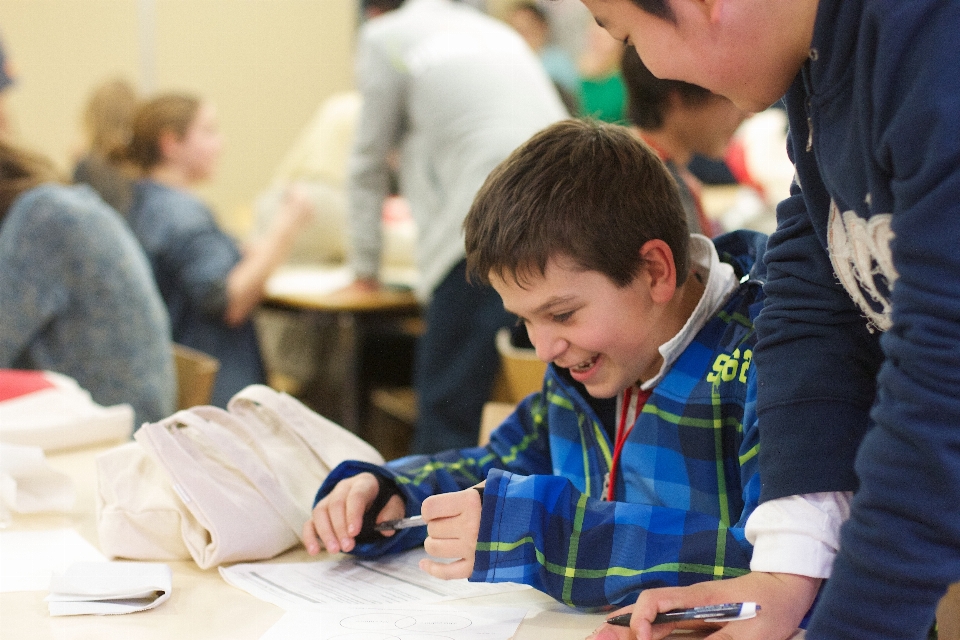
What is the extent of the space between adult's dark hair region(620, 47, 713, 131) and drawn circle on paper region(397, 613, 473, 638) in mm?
1185

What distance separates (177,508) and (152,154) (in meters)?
2.27

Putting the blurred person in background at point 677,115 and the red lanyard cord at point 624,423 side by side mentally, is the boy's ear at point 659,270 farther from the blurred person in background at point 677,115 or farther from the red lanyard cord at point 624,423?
the blurred person in background at point 677,115

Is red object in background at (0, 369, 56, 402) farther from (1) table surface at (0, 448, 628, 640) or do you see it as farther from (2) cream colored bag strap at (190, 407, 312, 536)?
(1) table surface at (0, 448, 628, 640)

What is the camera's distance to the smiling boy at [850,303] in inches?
21.5

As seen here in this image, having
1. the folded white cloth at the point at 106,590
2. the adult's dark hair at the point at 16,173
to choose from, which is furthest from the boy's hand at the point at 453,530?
the adult's dark hair at the point at 16,173

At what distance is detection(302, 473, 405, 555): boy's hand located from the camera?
990 mm

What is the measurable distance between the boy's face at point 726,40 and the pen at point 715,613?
37 cm

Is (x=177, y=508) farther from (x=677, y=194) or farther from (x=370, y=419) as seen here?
(x=370, y=419)

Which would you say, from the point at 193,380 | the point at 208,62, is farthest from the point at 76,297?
the point at 208,62

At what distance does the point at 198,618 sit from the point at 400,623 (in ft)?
0.59

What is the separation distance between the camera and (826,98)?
0.64 m

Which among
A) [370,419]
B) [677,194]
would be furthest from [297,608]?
[370,419]

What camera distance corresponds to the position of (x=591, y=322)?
99cm

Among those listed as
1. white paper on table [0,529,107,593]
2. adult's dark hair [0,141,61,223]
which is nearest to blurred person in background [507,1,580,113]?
adult's dark hair [0,141,61,223]
